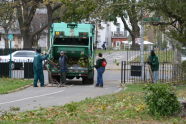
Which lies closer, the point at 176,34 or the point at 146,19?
the point at 176,34

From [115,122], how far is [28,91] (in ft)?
33.9

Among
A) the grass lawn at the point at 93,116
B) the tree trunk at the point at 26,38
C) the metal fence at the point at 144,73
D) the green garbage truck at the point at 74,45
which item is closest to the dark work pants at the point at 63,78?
the green garbage truck at the point at 74,45

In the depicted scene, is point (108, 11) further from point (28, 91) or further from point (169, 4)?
point (169, 4)

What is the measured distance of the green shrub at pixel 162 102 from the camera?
10.7 m

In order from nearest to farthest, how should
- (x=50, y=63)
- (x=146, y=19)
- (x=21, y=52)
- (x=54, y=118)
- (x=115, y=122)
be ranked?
(x=115, y=122) → (x=54, y=118) → (x=146, y=19) → (x=50, y=63) → (x=21, y=52)

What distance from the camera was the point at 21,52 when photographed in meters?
38.2

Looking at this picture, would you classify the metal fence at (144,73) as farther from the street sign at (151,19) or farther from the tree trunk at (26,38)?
the tree trunk at (26,38)

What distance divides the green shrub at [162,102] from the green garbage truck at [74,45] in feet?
42.5

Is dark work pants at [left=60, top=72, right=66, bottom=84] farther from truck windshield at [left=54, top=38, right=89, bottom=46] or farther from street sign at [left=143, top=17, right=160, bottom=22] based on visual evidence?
street sign at [left=143, top=17, right=160, bottom=22]

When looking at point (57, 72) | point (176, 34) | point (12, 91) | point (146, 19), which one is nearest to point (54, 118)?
point (176, 34)

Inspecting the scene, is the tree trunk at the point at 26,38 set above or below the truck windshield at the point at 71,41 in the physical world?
above

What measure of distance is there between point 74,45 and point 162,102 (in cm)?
1418

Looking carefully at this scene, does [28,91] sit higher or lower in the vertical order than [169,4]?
lower

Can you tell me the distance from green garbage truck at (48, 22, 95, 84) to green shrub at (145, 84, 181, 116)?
510 inches
